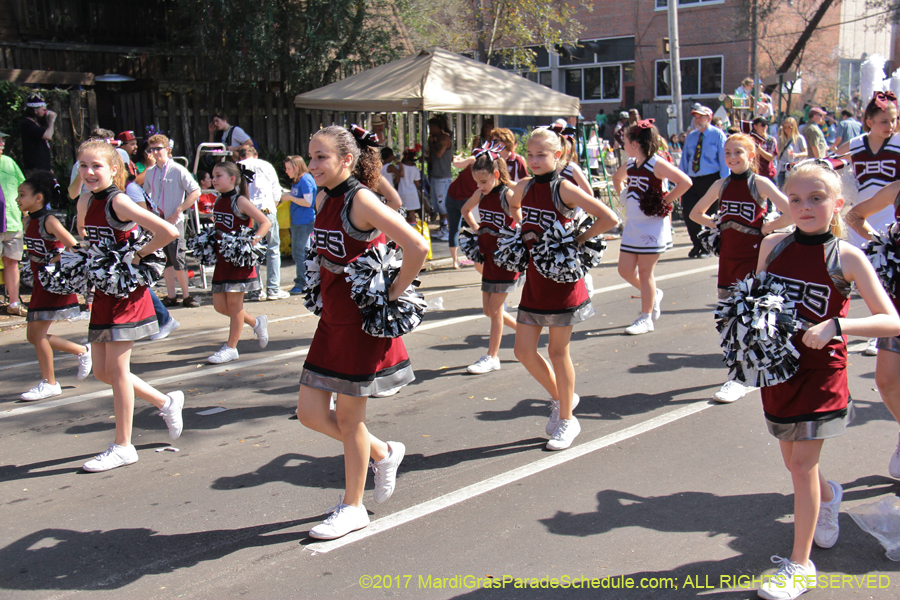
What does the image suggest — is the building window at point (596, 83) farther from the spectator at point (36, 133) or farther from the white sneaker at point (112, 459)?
the white sneaker at point (112, 459)

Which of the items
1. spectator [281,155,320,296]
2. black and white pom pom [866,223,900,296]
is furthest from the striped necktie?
black and white pom pom [866,223,900,296]

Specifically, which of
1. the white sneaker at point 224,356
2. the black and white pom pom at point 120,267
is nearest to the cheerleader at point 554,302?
the black and white pom pom at point 120,267

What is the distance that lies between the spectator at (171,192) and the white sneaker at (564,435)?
5.12 m

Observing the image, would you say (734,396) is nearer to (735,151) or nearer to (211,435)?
(735,151)

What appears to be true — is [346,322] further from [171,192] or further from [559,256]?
[171,192]

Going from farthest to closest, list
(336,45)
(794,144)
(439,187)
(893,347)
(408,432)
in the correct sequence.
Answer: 1. (336,45)
2. (439,187)
3. (794,144)
4. (408,432)
5. (893,347)

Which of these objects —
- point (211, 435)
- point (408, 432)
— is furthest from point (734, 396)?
point (211, 435)

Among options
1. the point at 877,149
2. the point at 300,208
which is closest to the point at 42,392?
the point at 300,208

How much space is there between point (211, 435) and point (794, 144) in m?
11.6

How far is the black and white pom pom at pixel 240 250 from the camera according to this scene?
22.6ft

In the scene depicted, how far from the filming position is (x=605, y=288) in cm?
1021

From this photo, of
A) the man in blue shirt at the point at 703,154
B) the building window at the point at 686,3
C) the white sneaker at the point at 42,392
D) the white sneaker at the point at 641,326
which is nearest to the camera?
the white sneaker at the point at 42,392

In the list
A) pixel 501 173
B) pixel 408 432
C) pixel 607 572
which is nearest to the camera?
pixel 607 572

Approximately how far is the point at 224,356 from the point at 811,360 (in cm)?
534
